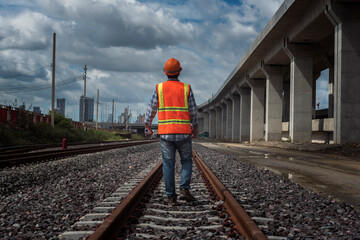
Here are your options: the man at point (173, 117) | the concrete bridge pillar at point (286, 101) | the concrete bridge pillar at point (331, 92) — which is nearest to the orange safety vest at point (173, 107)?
the man at point (173, 117)

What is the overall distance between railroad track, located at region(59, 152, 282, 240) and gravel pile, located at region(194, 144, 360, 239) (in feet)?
1.22

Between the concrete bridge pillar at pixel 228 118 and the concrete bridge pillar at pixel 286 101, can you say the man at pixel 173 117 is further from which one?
the concrete bridge pillar at pixel 228 118

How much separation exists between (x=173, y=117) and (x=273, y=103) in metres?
28.7

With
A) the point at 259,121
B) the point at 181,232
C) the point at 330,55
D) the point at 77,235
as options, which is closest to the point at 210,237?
the point at 181,232

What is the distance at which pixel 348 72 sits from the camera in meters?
17.1

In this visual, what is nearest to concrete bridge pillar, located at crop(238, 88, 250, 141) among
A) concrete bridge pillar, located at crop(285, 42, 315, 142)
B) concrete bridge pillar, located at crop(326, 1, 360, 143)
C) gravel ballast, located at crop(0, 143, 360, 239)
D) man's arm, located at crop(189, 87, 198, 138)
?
concrete bridge pillar, located at crop(285, 42, 315, 142)

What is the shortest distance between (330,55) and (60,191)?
30.0m

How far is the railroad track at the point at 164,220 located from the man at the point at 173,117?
41 cm

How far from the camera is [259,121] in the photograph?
39.2 metres

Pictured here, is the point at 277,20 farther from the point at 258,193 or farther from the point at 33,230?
the point at 33,230

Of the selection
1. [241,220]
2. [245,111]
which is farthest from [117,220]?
[245,111]

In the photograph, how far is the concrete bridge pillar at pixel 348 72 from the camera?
17.0 metres

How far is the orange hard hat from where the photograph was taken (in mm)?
4637

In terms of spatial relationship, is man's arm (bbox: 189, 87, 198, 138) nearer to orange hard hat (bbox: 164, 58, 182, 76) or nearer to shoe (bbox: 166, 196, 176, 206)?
orange hard hat (bbox: 164, 58, 182, 76)
